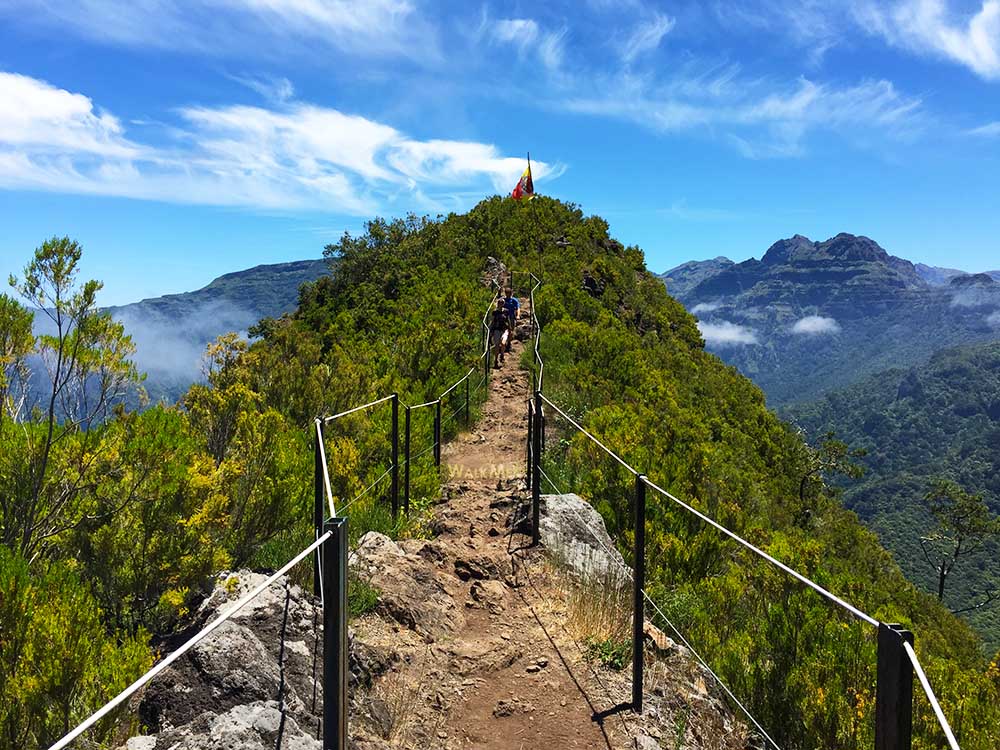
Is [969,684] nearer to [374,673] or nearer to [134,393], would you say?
[374,673]

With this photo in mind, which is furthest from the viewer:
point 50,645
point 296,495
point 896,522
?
point 896,522

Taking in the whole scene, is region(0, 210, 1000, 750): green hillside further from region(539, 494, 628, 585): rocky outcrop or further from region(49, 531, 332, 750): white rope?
region(49, 531, 332, 750): white rope

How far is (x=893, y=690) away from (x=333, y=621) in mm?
1798

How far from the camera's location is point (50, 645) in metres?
3.31

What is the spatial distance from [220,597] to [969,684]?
5530 mm

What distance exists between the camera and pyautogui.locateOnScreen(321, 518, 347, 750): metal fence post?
7.88 ft

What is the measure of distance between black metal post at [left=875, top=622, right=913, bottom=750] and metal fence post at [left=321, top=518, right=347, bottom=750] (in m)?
1.73

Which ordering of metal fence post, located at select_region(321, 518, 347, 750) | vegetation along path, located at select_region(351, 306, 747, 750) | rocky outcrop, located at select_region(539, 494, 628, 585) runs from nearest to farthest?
metal fence post, located at select_region(321, 518, 347, 750) → vegetation along path, located at select_region(351, 306, 747, 750) → rocky outcrop, located at select_region(539, 494, 628, 585)

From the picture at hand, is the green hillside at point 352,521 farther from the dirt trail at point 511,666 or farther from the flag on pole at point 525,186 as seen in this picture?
the flag on pole at point 525,186

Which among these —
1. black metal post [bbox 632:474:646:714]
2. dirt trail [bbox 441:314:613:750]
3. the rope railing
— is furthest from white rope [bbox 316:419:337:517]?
black metal post [bbox 632:474:646:714]

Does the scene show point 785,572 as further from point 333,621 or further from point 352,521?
point 352,521

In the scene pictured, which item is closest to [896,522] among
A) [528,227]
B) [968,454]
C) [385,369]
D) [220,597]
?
[968,454]

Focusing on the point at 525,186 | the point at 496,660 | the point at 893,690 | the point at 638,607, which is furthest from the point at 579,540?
the point at 525,186

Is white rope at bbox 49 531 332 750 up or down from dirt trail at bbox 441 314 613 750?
up
